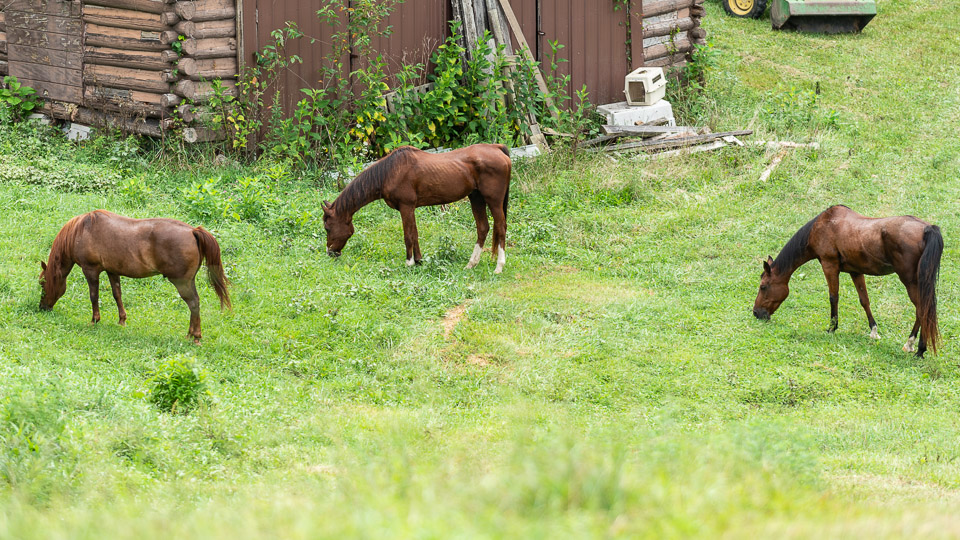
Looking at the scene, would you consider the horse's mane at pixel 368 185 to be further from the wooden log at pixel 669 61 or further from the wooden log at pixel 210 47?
the wooden log at pixel 669 61

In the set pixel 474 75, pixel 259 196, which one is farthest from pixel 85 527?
pixel 474 75

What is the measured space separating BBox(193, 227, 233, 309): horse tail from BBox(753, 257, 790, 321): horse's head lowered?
5.39 meters

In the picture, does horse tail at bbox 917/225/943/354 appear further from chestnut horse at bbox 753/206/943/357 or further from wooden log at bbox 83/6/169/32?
wooden log at bbox 83/6/169/32

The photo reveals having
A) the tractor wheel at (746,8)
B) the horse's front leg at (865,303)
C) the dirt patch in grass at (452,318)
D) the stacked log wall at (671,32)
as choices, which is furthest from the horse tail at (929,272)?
the tractor wheel at (746,8)

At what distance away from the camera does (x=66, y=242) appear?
7957 millimetres

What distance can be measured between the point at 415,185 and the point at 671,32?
890 centimetres

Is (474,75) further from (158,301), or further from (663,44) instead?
(158,301)

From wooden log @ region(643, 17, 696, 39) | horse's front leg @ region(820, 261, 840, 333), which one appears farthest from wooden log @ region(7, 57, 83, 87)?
horse's front leg @ region(820, 261, 840, 333)

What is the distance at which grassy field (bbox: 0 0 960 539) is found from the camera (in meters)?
3.29

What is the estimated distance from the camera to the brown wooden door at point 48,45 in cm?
1330

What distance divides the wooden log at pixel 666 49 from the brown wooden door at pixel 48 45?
9601mm

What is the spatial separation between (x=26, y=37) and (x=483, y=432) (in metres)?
10.8

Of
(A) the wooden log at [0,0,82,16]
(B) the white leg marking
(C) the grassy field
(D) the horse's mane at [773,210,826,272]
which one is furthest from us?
(A) the wooden log at [0,0,82,16]

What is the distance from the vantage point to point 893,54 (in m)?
20.6
